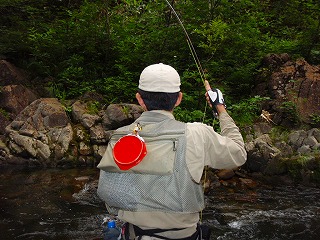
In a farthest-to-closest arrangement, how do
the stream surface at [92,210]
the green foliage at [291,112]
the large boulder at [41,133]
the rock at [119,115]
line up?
the rock at [119,115] < the green foliage at [291,112] < the large boulder at [41,133] < the stream surface at [92,210]

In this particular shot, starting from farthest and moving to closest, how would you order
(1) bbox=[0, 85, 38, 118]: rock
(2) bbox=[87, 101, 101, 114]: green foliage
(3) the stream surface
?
(1) bbox=[0, 85, 38, 118]: rock → (2) bbox=[87, 101, 101, 114]: green foliage → (3) the stream surface

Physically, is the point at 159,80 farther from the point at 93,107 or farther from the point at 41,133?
the point at 93,107

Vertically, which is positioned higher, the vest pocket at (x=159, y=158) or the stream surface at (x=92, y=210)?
the vest pocket at (x=159, y=158)

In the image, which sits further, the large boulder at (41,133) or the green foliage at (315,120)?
the green foliage at (315,120)

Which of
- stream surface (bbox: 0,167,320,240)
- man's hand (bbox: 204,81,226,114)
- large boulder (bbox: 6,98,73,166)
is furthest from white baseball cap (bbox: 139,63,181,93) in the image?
large boulder (bbox: 6,98,73,166)

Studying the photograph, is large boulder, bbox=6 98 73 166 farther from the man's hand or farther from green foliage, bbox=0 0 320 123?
the man's hand

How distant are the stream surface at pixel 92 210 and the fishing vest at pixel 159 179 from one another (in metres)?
3.85

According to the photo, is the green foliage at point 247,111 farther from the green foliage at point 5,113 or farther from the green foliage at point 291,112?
the green foliage at point 5,113

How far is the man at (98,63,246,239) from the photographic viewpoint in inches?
81.8

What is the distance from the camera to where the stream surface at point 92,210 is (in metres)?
5.93

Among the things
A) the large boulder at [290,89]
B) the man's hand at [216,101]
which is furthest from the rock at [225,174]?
the man's hand at [216,101]

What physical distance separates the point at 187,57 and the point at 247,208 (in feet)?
19.6

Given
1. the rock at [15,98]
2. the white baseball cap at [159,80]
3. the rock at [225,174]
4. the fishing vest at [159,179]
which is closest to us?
the fishing vest at [159,179]

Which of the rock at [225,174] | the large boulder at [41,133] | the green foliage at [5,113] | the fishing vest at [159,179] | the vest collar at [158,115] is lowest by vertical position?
the rock at [225,174]
